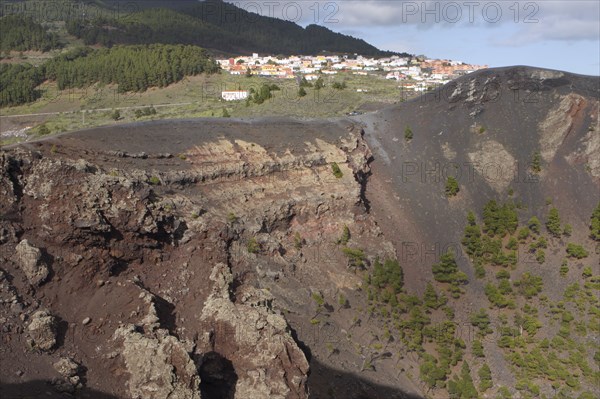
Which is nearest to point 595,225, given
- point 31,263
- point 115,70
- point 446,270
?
point 446,270

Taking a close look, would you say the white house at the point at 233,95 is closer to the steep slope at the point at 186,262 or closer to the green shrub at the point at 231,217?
the steep slope at the point at 186,262

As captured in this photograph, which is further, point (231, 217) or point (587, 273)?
point (587, 273)

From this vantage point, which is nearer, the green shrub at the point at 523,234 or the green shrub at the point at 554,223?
the green shrub at the point at 523,234

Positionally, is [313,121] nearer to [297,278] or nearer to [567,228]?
[297,278]

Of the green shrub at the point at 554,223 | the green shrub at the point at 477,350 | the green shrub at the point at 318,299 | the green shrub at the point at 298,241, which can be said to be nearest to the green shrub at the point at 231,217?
the green shrub at the point at 298,241

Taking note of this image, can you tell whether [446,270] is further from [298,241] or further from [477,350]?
[298,241]

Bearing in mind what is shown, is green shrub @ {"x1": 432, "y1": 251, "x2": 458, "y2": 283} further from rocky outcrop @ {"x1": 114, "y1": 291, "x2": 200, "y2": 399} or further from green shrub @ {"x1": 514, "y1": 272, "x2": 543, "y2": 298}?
rocky outcrop @ {"x1": 114, "y1": 291, "x2": 200, "y2": 399}
